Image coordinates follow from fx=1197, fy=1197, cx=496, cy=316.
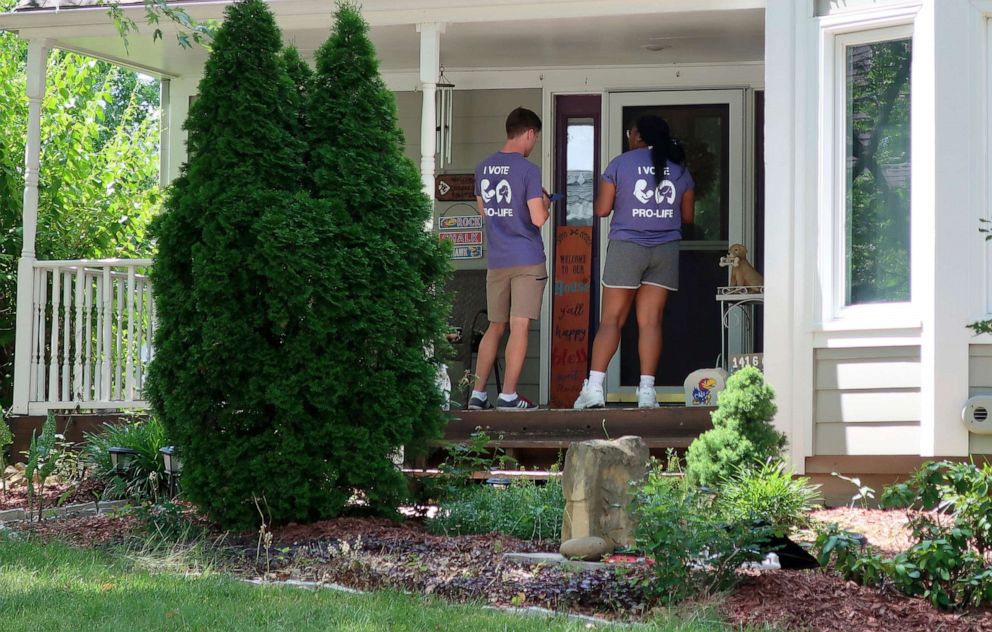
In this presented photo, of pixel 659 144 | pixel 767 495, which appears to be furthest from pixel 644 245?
pixel 767 495

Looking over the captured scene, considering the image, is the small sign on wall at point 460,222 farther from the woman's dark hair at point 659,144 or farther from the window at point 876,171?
the window at point 876,171

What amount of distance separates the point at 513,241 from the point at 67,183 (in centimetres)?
520

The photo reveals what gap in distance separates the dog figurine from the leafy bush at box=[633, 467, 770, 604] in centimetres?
409

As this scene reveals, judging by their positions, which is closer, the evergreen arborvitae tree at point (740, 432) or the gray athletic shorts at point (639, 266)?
the evergreen arborvitae tree at point (740, 432)

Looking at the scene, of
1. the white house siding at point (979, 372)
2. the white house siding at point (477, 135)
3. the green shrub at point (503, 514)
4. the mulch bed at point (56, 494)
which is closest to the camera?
the green shrub at point (503, 514)

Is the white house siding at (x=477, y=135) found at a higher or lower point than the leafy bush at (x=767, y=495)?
higher

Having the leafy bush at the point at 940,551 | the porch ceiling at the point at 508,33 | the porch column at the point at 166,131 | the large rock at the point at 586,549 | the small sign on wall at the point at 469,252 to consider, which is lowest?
the large rock at the point at 586,549

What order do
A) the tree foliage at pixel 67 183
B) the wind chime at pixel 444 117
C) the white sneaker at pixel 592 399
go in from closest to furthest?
1. the white sneaker at pixel 592 399
2. the wind chime at pixel 444 117
3. the tree foliage at pixel 67 183

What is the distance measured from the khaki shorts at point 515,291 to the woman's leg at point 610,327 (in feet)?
1.49

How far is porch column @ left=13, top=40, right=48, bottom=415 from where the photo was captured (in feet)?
28.1

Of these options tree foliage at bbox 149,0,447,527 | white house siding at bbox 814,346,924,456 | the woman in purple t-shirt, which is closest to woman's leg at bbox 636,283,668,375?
the woman in purple t-shirt

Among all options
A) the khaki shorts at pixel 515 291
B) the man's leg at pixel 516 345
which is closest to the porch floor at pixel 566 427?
the man's leg at pixel 516 345

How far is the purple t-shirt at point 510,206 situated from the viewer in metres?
8.02

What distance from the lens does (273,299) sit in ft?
18.6
